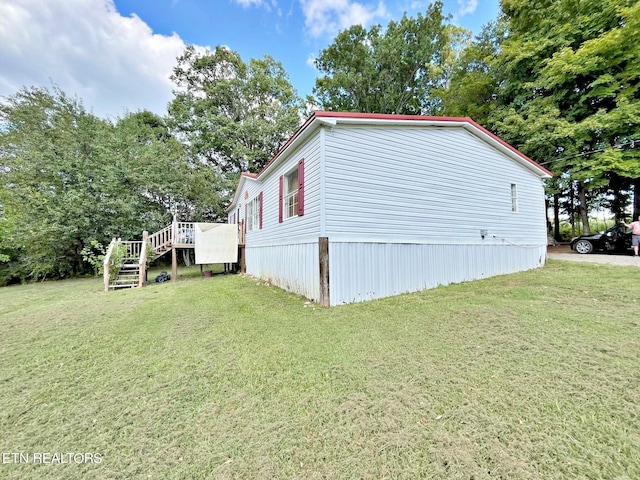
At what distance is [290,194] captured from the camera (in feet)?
26.3

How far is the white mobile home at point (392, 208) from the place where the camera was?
604 centimetres

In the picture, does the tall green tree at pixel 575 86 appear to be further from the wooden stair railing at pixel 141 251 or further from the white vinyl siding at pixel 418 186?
the wooden stair railing at pixel 141 251

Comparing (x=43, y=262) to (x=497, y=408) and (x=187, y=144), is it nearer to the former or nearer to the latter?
(x=187, y=144)

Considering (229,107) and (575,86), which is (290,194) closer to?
(575,86)

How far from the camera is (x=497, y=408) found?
2.33m

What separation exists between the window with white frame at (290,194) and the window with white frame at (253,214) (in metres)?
2.74

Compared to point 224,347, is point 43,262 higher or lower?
higher

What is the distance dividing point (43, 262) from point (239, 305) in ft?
46.5

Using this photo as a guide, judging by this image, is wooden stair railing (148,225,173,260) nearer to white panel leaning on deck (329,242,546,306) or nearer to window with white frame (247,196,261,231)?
window with white frame (247,196,261,231)

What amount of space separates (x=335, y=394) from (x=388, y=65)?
76.0 feet

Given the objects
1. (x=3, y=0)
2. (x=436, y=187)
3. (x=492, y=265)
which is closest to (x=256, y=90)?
(x=3, y=0)

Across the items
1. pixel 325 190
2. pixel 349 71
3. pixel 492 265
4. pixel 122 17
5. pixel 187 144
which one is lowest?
pixel 492 265

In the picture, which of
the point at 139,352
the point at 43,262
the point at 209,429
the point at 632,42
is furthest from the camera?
the point at 43,262

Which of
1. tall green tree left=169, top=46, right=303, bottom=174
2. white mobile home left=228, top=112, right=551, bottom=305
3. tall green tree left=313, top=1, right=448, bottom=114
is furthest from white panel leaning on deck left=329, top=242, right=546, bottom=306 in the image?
tall green tree left=313, top=1, right=448, bottom=114
